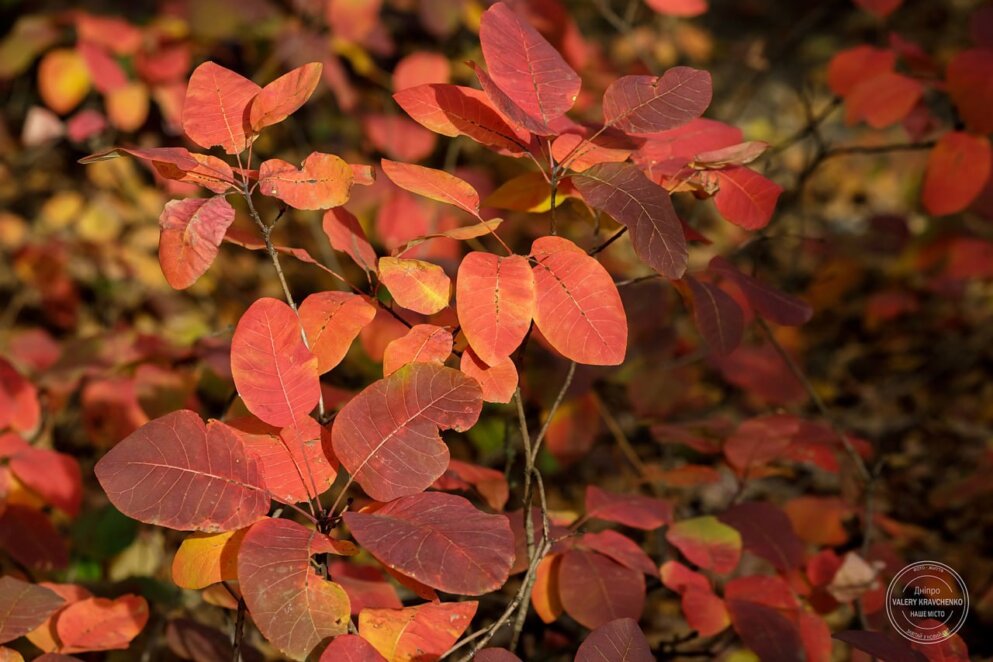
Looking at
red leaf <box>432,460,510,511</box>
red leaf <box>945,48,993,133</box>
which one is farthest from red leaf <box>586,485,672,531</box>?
red leaf <box>945,48,993,133</box>

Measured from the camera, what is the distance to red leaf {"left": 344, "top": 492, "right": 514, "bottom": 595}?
72 cm

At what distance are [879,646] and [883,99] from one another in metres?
0.98

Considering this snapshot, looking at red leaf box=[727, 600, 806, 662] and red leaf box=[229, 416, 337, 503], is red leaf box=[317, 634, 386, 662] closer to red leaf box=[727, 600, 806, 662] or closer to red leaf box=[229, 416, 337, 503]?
red leaf box=[229, 416, 337, 503]

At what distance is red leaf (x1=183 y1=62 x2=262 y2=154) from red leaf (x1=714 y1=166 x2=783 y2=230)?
1.63 feet

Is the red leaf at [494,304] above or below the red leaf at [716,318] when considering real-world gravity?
above

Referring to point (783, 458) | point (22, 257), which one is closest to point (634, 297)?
point (783, 458)

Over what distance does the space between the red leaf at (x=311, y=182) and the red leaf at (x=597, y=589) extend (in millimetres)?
505

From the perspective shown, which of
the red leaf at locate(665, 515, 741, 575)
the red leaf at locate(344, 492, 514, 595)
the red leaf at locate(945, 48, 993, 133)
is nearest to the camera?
the red leaf at locate(344, 492, 514, 595)

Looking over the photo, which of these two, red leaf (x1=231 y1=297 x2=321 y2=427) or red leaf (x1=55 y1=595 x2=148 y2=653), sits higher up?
red leaf (x1=231 y1=297 x2=321 y2=427)

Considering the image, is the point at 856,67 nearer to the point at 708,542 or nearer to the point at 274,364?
the point at 708,542

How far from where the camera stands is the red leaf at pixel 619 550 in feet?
3.37

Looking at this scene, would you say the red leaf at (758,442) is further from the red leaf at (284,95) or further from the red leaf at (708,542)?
the red leaf at (284,95)

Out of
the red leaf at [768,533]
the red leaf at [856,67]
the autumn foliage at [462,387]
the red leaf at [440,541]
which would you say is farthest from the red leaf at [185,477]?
the red leaf at [856,67]

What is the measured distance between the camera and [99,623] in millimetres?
980
